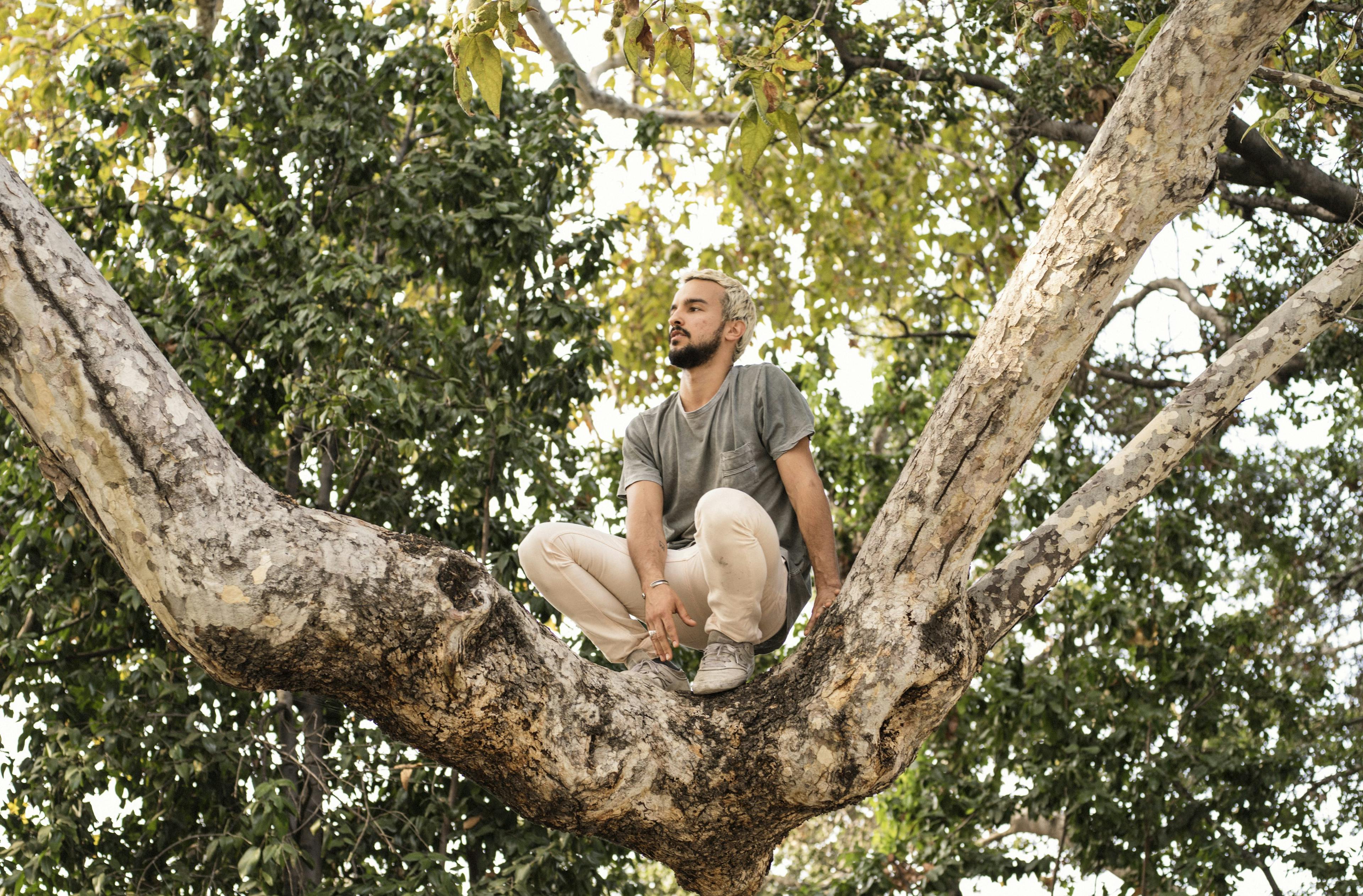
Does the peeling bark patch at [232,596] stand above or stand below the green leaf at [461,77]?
below

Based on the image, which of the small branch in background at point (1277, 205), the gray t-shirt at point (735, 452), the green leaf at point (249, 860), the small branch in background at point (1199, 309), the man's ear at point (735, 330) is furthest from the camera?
the small branch in background at point (1199, 309)

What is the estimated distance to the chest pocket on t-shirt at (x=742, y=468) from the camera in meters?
3.64

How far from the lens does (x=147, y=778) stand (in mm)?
5242

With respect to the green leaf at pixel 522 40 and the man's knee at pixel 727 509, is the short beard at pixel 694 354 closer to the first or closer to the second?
the man's knee at pixel 727 509

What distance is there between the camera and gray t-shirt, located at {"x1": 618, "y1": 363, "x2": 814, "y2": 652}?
362cm

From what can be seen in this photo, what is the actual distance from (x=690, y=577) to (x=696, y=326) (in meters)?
0.80

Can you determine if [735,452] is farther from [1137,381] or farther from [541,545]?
[1137,381]

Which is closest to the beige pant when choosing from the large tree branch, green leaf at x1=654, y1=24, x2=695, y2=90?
the large tree branch

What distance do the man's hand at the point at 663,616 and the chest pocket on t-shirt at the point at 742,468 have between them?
0.39 meters

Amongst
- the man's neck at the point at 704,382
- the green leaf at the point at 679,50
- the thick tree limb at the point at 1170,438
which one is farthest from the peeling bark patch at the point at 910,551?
the green leaf at the point at 679,50

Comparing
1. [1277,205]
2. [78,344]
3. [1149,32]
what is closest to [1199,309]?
[1277,205]

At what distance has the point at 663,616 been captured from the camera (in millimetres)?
3424

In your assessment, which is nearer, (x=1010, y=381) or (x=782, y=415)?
(x=1010, y=381)

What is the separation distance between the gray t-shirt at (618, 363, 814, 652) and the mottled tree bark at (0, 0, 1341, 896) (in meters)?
0.72
